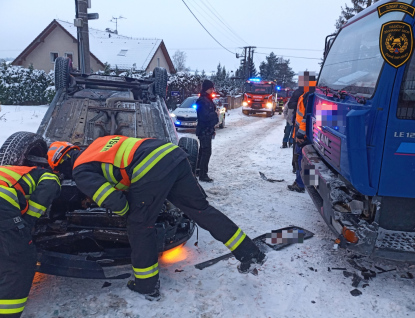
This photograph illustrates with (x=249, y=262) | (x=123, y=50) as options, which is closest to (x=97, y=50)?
(x=123, y=50)

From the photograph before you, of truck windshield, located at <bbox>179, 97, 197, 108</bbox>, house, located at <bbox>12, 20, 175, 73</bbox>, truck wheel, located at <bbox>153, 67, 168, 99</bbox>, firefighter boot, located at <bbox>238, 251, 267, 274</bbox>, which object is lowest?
firefighter boot, located at <bbox>238, 251, 267, 274</bbox>

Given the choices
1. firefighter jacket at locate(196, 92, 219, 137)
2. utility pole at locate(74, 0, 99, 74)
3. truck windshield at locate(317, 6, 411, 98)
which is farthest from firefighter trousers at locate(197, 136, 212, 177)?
utility pole at locate(74, 0, 99, 74)

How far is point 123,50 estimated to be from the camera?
30906 mm

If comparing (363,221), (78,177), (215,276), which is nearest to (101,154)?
(78,177)

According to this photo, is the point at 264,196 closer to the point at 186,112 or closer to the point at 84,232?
the point at 84,232

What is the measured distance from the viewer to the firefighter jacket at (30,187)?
2402 mm

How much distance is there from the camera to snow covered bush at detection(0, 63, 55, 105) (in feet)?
52.8

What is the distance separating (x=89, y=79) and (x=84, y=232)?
3037 mm

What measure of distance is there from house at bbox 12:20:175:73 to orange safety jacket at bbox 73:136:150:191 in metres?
25.7

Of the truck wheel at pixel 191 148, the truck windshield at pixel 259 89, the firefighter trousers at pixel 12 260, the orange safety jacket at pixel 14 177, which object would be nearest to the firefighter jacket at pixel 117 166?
the orange safety jacket at pixel 14 177

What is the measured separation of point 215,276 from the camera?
3.24m

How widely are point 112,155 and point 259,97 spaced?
61.2 ft

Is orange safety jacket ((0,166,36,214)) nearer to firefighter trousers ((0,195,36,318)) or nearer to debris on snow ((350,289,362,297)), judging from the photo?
firefighter trousers ((0,195,36,318))

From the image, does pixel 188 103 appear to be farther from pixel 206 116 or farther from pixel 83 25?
pixel 206 116
